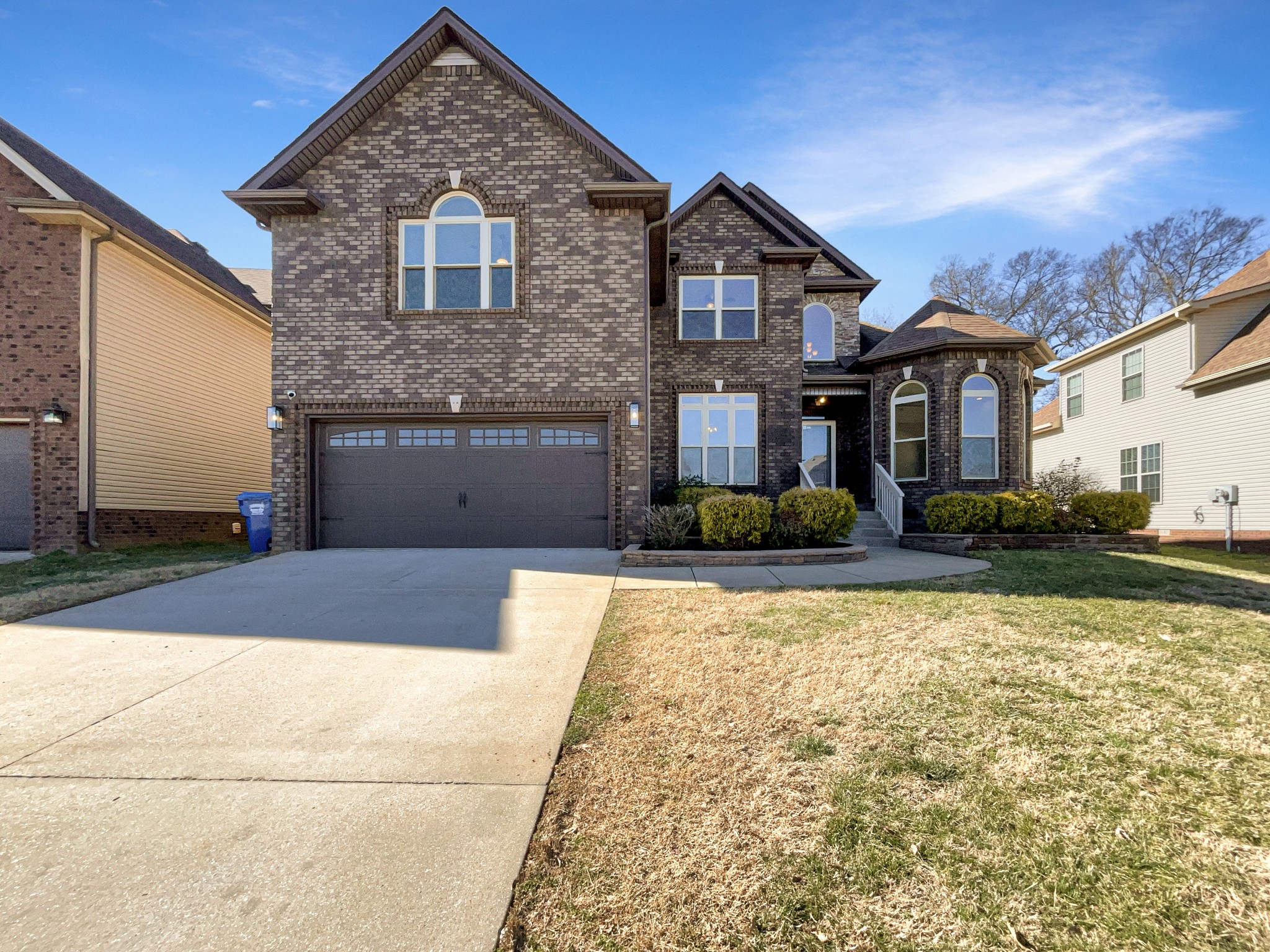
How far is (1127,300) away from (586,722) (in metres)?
31.9

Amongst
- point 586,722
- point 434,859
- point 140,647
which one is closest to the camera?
point 434,859

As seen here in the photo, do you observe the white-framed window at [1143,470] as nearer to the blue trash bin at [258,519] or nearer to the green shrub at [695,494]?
the green shrub at [695,494]

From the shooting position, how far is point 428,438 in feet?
33.7

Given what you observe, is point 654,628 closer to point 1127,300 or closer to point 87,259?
point 87,259

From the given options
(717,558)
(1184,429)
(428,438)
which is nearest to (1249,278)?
(1184,429)

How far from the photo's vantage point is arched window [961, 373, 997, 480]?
13.3 meters

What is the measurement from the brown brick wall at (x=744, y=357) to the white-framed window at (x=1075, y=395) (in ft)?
39.1

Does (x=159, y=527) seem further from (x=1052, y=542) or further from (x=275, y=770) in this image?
(x=1052, y=542)

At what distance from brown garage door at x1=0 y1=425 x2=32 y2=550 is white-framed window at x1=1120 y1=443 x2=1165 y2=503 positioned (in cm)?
2300

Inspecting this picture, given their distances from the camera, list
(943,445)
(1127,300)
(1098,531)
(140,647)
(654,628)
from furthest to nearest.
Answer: (1127,300) < (943,445) < (1098,531) < (654,628) < (140,647)

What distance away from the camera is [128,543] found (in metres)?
11.3

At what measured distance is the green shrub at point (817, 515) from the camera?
9.59 m

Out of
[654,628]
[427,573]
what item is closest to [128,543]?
[427,573]

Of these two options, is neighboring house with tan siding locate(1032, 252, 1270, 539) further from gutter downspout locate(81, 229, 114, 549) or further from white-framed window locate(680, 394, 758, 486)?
gutter downspout locate(81, 229, 114, 549)
